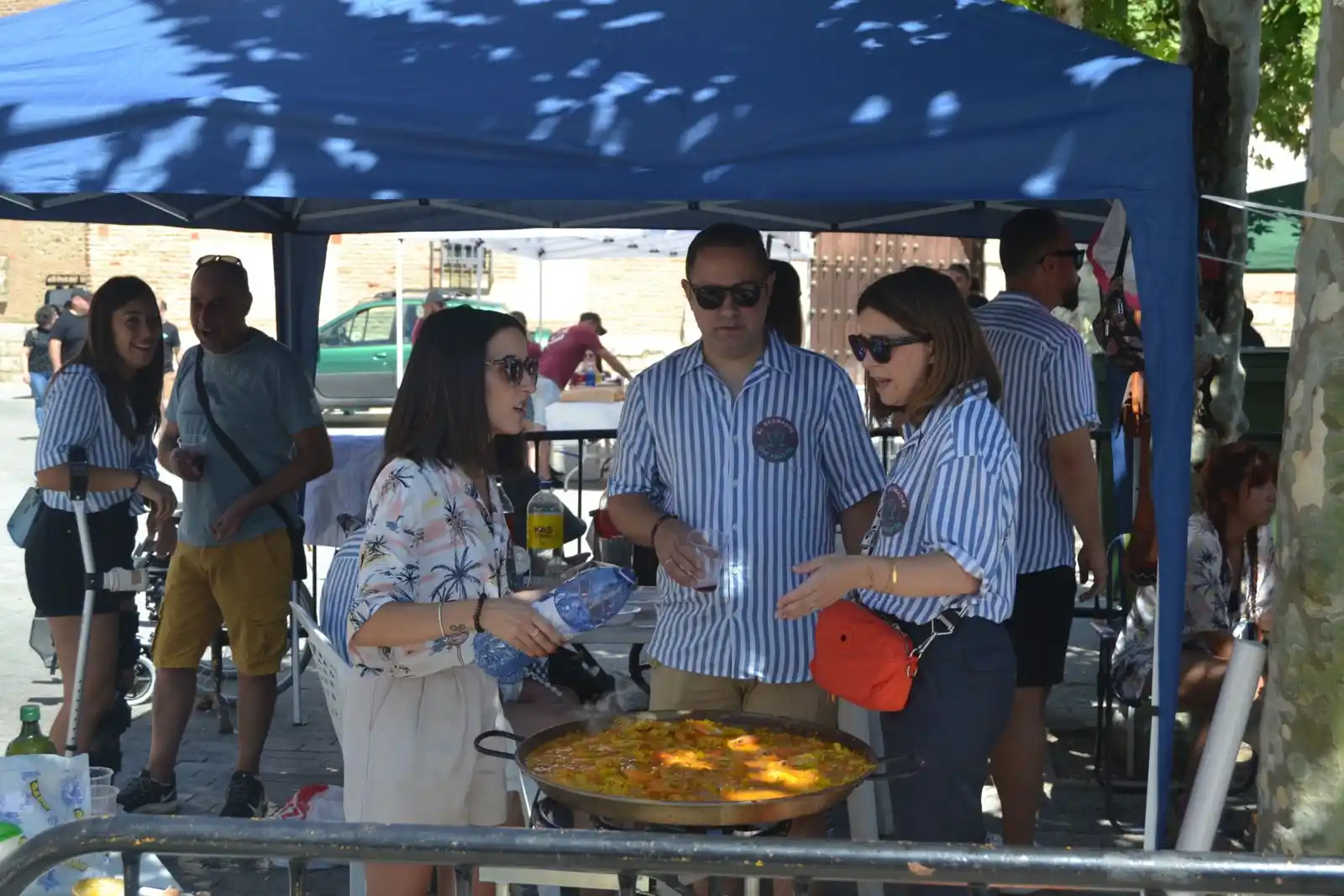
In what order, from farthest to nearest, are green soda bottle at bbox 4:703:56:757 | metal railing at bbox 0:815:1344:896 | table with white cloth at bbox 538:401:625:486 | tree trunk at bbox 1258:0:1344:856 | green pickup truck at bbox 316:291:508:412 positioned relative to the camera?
green pickup truck at bbox 316:291:508:412 < table with white cloth at bbox 538:401:625:486 < green soda bottle at bbox 4:703:56:757 < tree trunk at bbox 1258:0:1344:856 < metal railing at bbox 0:815:1344:896

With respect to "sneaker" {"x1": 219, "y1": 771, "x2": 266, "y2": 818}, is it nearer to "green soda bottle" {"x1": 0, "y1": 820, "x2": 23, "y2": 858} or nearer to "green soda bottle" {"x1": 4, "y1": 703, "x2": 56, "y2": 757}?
"green soda bottle" {"x1": 4, "y1": 703, "x2": 56, "y2": 757}

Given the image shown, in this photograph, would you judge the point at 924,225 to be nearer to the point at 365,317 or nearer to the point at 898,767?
the point at 898,767

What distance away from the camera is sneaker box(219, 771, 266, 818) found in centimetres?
527

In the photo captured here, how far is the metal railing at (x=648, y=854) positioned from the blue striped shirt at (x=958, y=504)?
1.28m

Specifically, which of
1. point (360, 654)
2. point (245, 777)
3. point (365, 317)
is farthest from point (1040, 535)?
point (365, 317)

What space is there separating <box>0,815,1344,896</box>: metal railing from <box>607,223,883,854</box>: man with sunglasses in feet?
5.70

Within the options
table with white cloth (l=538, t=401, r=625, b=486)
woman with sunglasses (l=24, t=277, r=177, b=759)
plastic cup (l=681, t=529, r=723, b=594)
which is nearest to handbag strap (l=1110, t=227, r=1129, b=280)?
plastic cup (l=681, t=529, r=723, b=594)

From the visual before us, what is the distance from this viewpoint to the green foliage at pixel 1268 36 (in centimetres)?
941

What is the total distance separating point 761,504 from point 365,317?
19.9 meters

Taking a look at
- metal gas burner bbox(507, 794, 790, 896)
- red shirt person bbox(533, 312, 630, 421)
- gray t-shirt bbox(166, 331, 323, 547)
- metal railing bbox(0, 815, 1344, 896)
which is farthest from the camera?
red shirt person bbox(533, 312, 630, 421)

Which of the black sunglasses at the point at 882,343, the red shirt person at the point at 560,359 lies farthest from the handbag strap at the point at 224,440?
the red shirt person at the point at 560,359

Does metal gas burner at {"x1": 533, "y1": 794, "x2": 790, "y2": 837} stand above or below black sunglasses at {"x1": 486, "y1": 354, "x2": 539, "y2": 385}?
below

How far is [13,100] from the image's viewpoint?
13.0 feet

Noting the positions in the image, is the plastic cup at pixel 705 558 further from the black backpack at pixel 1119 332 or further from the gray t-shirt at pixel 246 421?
the gray t-shirt at pixel 246 421
